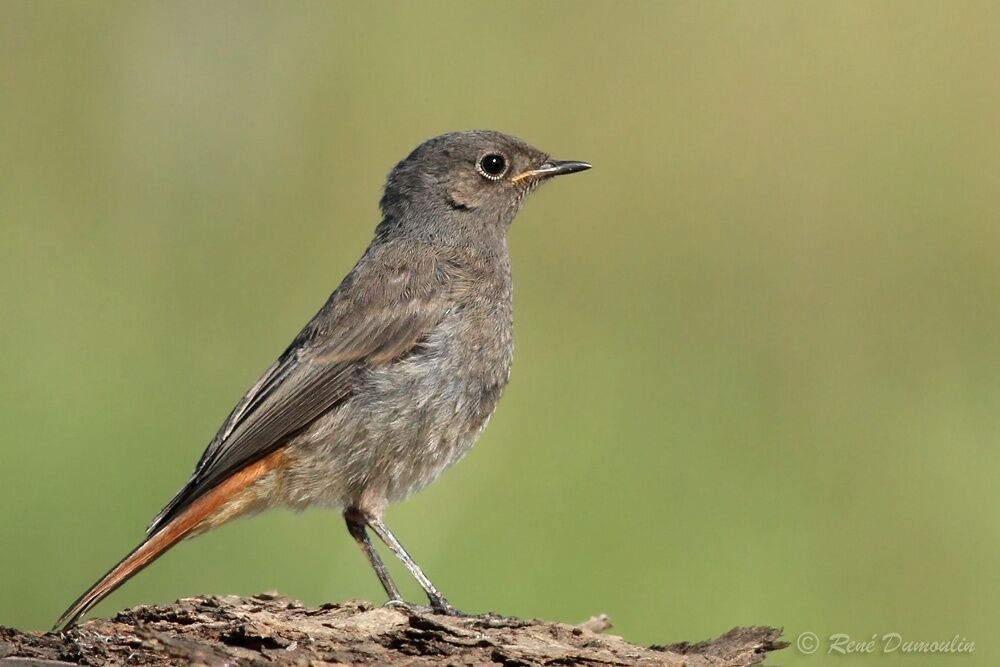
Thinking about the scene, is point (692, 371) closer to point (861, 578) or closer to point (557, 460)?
point (557, 460)

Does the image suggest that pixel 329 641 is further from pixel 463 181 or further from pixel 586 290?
pixel 586 290

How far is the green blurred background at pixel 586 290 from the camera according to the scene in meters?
8.25

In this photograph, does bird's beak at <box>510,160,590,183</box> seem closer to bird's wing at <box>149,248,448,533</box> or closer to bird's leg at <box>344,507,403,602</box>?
bird's wing at <box>149,248,448,533</box>

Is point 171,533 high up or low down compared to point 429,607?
down

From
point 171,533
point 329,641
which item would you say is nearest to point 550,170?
point 171,533

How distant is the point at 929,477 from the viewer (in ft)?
30.8

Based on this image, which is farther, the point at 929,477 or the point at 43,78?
the point at 43,78

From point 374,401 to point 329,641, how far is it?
1.92 metres

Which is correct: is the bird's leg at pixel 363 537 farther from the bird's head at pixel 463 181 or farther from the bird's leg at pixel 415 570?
the bird's head at pixel 463 181

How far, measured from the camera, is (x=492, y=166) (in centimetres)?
789

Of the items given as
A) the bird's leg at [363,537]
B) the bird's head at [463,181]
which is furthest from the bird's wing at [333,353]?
the bird's leg at [363,537]

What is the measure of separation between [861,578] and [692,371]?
2.41 metres

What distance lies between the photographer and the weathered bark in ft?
15.5

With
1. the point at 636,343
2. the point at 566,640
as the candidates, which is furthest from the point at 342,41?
the point at 566,640
